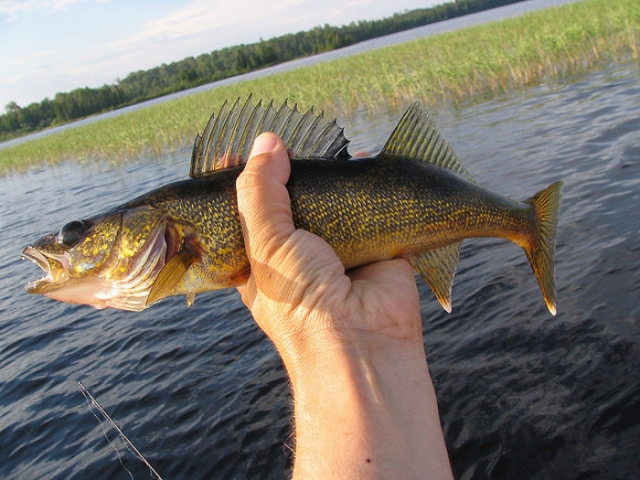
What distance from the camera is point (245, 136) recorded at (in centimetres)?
339

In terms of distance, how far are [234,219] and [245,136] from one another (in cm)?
61

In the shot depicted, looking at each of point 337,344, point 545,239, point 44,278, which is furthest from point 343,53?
point 337,344

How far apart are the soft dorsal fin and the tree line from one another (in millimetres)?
116039

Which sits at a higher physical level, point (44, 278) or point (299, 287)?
point (44, 278)

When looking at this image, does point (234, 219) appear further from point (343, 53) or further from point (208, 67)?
point (208, 67)

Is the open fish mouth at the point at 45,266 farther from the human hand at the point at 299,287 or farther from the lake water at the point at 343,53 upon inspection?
the lake water at the point at 343,53

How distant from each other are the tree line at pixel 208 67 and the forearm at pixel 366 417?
117 m

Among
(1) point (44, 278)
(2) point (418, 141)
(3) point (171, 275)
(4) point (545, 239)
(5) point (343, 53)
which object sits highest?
(5) point (343, 53)

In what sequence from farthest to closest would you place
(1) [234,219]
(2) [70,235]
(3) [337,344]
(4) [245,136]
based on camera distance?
(4) [245,136] < (2) [70,235] < (1) [234,219] < (3) [337,344]

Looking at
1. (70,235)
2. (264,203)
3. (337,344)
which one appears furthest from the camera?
(70,235)

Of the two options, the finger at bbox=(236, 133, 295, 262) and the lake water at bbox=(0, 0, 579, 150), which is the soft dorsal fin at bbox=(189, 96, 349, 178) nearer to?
the finger at bbox=(236, 133, 295, 262)

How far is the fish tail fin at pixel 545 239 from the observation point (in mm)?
3865

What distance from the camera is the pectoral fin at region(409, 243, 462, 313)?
3.64 meters

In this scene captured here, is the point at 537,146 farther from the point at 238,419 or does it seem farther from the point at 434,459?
the point at 434,459
